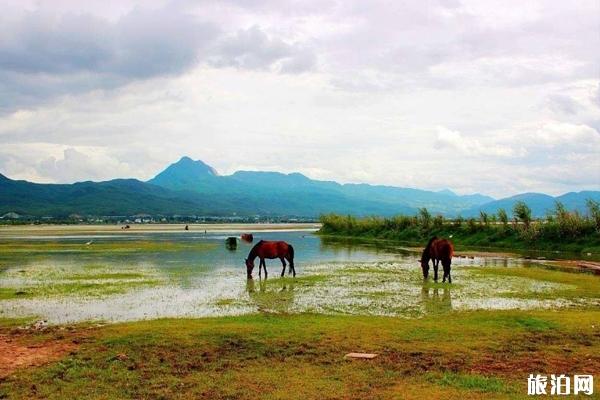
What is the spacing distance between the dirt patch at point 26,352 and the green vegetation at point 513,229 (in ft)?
150

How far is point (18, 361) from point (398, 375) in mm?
8398

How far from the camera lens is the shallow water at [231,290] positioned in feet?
63.8

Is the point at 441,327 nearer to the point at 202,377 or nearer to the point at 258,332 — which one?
the point at 258,332

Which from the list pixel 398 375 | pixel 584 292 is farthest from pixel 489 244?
pixel 398 375

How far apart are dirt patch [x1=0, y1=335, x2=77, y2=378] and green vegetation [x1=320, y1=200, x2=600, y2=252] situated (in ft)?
150

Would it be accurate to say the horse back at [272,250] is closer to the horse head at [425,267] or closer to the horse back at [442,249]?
the horse head at [425,267]

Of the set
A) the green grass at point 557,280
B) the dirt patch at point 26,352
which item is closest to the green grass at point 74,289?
the dirt patch at point 26,352

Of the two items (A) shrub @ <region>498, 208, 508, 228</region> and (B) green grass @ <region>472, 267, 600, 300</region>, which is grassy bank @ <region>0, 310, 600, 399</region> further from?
(A) shrub @ <region>498, 208, 508, 228</region>

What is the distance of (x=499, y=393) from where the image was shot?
32.7ft

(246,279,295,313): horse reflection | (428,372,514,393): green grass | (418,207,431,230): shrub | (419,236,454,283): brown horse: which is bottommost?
(246,279,295,313): horse reflection

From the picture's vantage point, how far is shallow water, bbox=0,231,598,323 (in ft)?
63.8

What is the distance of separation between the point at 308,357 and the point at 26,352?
675cm

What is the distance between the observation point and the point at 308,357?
41.2ft

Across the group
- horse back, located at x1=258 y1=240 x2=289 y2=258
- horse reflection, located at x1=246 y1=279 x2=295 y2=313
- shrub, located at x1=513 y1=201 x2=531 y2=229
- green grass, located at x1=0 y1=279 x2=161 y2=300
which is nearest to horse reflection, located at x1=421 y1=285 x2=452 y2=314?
horse reflection, located at x1=246 y1=279 x2=295 y2=313
